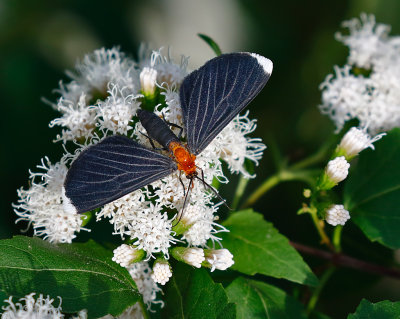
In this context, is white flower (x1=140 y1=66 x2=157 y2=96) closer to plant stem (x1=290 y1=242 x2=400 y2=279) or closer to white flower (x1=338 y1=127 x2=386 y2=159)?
white flower (x1=338 y1=127 x2=386 y2=159)

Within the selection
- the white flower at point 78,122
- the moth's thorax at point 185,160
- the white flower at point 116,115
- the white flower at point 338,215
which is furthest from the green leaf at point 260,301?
the white flower at point 78,122

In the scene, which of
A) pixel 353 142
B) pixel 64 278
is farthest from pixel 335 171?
pixel 64 278

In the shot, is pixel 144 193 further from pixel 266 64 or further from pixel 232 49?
pixel 232 49

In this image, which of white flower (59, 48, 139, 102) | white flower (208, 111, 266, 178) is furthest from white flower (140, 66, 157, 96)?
white flower (208, 111, 266, 178)

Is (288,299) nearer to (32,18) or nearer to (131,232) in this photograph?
(131,232)

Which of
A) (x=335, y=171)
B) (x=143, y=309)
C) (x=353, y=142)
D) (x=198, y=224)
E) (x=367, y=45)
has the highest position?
(x=367, y=45)

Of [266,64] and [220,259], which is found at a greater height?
[266,64]
